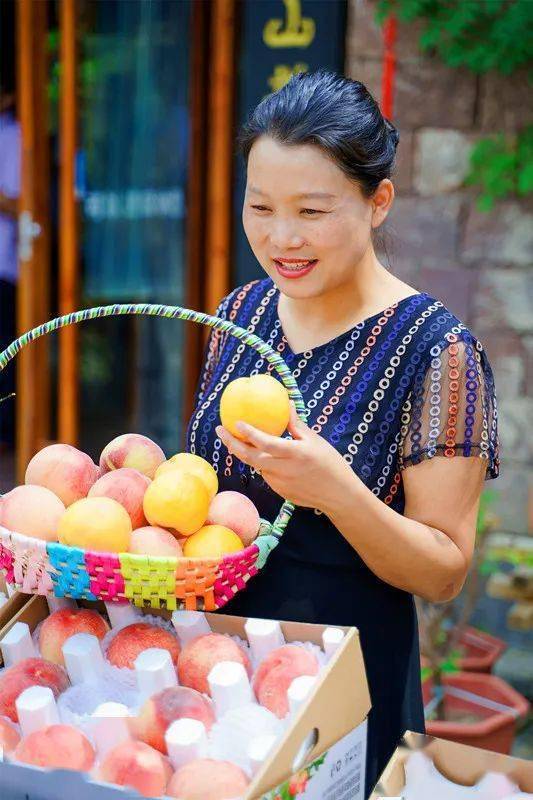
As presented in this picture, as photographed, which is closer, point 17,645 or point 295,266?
point 17,645

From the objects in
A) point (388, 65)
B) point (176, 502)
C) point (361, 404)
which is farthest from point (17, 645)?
point (388, 65)

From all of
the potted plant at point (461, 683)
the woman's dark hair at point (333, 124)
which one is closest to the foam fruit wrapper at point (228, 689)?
Result: the woman's dark hair at point (333, 124)

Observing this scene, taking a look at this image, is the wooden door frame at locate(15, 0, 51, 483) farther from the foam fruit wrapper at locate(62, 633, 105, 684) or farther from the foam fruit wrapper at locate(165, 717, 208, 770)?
the foam fruit wrapper at locate(165, 717, 208, 770)

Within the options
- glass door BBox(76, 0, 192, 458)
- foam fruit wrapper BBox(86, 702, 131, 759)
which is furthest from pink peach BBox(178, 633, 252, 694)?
glass door BBox(76, 0, 192, 458)

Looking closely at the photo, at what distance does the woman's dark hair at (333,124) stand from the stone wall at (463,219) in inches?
75.5

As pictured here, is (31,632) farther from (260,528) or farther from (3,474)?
(3,474)

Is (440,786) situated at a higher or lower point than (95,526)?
lower

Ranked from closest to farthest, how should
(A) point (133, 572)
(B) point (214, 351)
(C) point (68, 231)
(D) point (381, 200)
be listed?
1. (A) point (133, 572)
2. (D) point (381, 200)
3. (B) point (214, 351)
4. (C) point (68, 231)

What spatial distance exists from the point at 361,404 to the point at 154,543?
44cm

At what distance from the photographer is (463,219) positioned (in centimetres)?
353

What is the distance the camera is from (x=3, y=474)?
4926 mm

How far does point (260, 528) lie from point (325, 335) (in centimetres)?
39

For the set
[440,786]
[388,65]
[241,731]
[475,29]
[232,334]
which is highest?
[475,29]

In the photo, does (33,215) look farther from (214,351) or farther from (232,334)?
(232,334)
